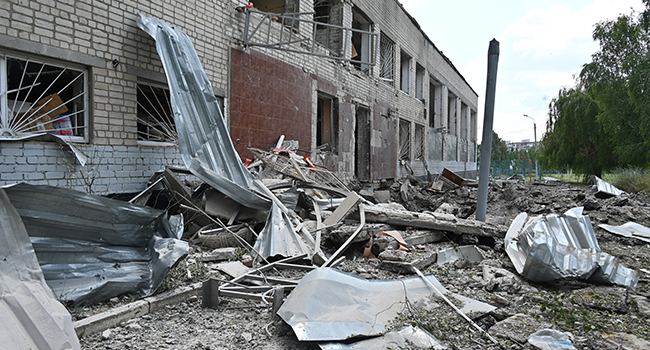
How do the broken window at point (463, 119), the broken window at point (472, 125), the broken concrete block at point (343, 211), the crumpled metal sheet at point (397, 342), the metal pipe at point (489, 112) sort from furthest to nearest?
the broken window at point (472, 125) → the broken window at point (463, 119) → the metal pipe at point (489, 112) → the broken concrete block at point (343, 211) → the crumpled metal sheet at point (397, 342)

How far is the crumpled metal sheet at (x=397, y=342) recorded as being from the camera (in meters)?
2.44

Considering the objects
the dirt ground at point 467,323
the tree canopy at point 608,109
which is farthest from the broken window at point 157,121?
the tree canopy at point 608,109

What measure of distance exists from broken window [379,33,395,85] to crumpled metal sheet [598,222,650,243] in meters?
9.81

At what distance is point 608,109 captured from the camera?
17.5 meters

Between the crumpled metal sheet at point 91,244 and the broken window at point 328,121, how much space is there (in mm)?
8116

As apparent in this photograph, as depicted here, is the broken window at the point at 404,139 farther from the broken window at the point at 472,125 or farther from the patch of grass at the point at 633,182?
the broken window at the point at 472,125

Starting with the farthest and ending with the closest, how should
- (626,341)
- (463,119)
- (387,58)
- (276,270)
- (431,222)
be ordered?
(463,119), (387,58), (431,222), (276,270), (626,341)

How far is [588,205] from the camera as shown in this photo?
925cm

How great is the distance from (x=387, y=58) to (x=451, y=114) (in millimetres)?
10663

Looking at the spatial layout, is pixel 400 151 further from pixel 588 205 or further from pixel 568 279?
pixel 568 279

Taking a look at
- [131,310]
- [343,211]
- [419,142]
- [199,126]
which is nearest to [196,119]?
[199,126]

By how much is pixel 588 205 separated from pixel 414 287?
810 cm

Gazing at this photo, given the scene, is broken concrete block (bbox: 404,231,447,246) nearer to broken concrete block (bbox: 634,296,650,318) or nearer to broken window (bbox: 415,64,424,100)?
broken concrete block (bbox: 634,296,650,318)

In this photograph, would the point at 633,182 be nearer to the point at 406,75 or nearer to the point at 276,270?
the point at 406,75
